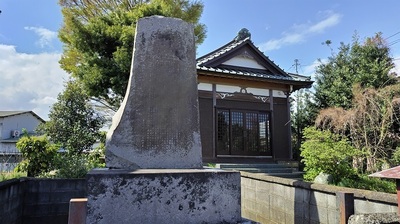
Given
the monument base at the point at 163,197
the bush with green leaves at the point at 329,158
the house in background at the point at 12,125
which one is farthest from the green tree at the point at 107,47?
the house in background at the point at 12,125

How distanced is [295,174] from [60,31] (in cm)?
1365

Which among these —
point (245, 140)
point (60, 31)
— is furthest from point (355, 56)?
point (60, 31)

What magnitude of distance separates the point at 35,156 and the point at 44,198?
2415 millimetres

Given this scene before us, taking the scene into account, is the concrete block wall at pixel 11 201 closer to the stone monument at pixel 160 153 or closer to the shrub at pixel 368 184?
the stone monument at pixel 160 153

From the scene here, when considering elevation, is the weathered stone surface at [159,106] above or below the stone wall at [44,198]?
above

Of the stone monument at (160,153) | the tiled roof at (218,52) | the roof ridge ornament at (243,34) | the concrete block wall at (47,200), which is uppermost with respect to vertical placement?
the roof ridge ornament at (243,34)

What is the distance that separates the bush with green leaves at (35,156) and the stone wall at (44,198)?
6.56 ft

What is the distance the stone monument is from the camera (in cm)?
284

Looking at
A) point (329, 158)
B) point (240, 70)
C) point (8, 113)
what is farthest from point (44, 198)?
point (8, 113)

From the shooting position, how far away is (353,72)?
13.3m

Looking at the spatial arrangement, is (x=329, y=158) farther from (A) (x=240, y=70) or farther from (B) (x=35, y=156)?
(B) (x=35, y=156)

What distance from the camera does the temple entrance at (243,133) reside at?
39.6ft

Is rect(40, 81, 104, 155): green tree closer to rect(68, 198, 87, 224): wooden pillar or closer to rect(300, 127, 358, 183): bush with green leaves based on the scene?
rect(300, 127, 358, 183): bush with green leaves

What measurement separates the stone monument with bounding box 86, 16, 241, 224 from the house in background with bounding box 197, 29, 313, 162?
744cm
